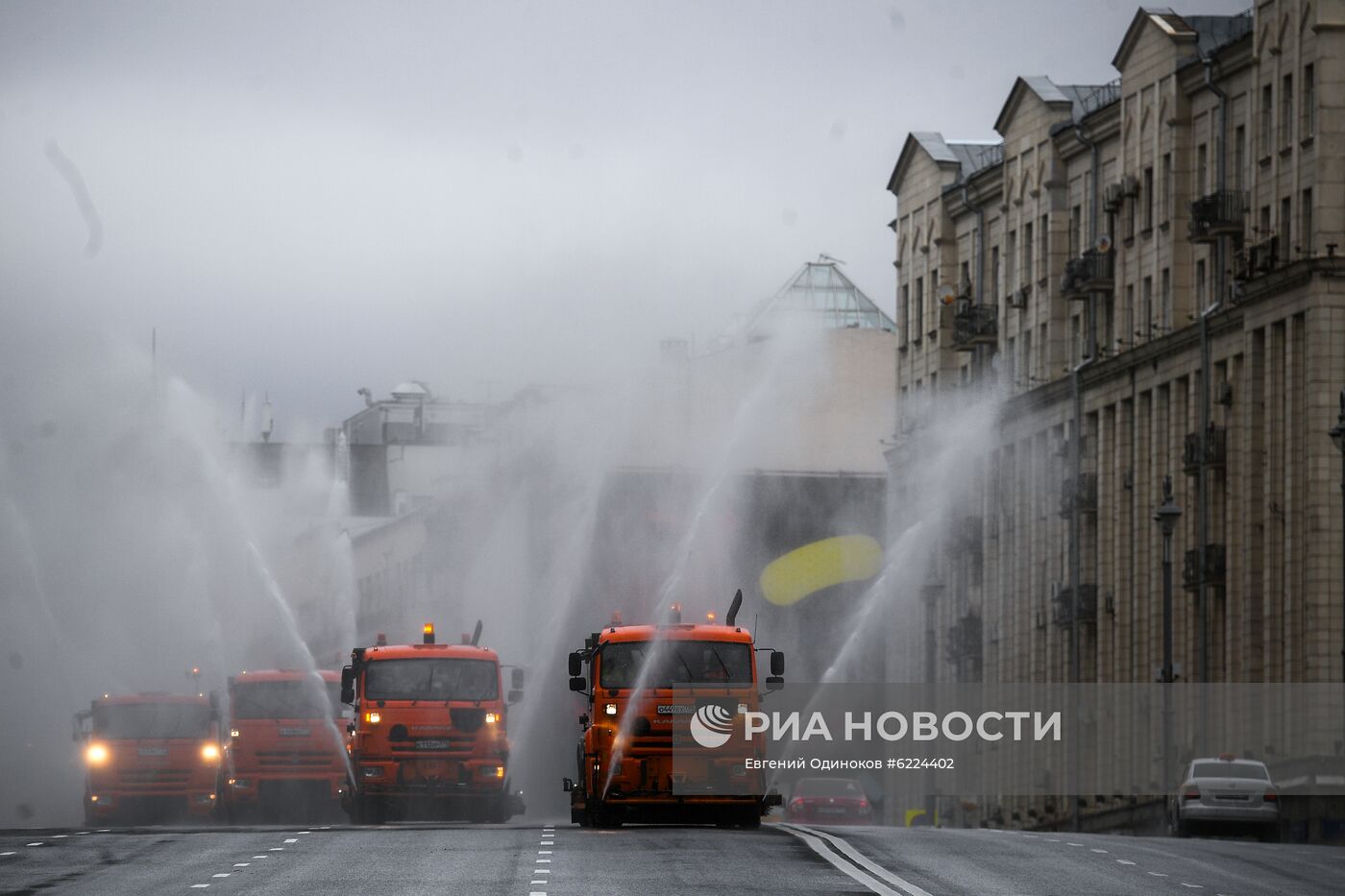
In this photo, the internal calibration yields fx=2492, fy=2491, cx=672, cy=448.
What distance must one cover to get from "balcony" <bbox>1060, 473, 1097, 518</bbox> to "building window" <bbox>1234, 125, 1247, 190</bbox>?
1332cm

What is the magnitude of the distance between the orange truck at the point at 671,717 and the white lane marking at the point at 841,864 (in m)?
1.39

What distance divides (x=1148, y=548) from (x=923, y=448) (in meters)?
21.0

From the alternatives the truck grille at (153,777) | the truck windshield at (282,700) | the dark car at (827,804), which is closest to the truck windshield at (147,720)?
the truck grille at (153,777)

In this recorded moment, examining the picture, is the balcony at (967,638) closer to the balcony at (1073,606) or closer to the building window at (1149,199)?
the balcony at (1073,606)

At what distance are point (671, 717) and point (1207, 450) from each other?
1284 inches

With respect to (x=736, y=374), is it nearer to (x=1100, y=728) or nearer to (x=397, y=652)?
(x=1100, y=728)

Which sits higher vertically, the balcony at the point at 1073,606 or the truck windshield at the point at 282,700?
the balcony at the point at 1073,606

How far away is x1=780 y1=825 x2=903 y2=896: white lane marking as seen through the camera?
26.2 m

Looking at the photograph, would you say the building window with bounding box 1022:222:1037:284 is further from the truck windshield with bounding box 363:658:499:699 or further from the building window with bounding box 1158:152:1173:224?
the truck windshield with bounding box 363:658:499:699

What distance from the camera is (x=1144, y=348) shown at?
72.6 metres

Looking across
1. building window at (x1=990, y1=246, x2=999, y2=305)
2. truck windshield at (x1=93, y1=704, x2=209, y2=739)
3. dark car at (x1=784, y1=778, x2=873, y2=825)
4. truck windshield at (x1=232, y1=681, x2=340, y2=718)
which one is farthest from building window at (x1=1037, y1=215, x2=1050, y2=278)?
truck windshield at (x1=93, y1=704, x2=209, y2=739)

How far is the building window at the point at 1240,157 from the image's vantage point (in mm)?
65500

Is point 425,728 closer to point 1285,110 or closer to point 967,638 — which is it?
point 1285,110

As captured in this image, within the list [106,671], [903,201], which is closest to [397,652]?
[106,671]
